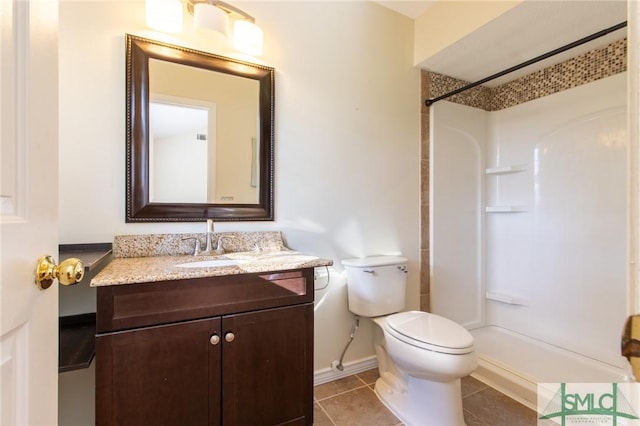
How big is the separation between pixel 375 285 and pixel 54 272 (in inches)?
61.3

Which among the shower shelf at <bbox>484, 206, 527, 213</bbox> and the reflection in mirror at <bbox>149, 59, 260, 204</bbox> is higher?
the reflection in mirror at <bbox>149, 59, 260, 204</bbox>

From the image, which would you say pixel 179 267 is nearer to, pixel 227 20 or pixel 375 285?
pixel 375 285

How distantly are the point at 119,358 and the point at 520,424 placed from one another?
1854 mm

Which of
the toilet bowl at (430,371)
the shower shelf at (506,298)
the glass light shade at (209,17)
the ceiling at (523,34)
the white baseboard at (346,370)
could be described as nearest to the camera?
the toilet bowl at (430,371)

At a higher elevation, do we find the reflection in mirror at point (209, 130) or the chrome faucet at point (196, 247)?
the reflection in mirror at point (209, 130)

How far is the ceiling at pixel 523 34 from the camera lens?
155cm

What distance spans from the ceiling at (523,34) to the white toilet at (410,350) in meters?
1.48

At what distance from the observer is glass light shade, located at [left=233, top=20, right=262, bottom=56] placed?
1573 millimetres

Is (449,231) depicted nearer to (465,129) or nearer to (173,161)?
(465,129)

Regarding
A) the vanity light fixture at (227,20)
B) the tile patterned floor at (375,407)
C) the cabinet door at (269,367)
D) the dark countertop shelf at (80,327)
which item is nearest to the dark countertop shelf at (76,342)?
the dark countertop shelf at (80,327)

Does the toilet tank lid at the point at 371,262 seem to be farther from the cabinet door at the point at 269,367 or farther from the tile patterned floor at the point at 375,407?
the tile patterned floor at the point at 375,407

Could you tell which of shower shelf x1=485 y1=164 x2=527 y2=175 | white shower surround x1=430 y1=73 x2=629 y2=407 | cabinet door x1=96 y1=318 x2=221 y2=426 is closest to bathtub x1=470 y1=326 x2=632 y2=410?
white shower surround x1=430 y1=73 x2=629 y2=407

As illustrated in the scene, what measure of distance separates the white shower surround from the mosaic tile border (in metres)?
0.07

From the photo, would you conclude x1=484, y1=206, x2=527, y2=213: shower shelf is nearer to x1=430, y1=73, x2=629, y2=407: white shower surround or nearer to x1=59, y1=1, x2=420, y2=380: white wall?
x1=430, y1=73, x2=629, y2=407: white shower surround
